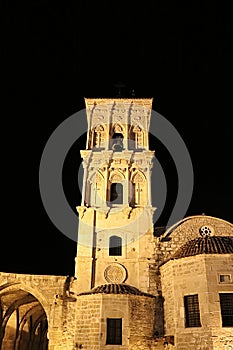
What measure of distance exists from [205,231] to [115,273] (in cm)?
640

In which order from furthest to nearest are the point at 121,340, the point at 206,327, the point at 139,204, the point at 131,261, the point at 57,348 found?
1. the point at 139,204
2. the point at 131,261
3. the point at 57,348
4. the point at 121,340
5. the point at 206,327

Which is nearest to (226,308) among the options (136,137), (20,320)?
(136,137)

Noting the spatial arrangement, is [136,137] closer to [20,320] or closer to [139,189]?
[139,189]

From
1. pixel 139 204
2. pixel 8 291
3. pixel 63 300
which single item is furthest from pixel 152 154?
pixel 8 291

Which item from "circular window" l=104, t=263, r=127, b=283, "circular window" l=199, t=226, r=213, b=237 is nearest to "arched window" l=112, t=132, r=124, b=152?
"circular window" l=199, t=226, r=213, b=237

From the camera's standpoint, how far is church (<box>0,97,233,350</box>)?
59.2 ft

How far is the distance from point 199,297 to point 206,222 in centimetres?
669

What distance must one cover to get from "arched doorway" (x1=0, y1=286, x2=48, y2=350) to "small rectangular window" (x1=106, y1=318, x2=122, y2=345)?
705 cm

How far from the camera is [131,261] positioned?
22.2 metres

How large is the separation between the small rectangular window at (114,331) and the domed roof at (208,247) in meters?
4.60

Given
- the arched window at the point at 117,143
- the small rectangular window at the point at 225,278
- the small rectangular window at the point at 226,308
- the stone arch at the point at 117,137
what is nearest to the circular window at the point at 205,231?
the small rectangular window at the point at 225,278

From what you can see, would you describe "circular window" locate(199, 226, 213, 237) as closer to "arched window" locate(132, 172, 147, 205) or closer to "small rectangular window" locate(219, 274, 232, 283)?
"arched window" locate(132, 172, 147, 205)

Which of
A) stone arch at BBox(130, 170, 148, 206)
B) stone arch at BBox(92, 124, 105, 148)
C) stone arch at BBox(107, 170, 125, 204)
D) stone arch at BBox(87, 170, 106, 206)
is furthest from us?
stone arch at BBox(92, 124, 105, 148)

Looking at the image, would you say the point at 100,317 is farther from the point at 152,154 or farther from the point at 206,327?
the point at 152,154
